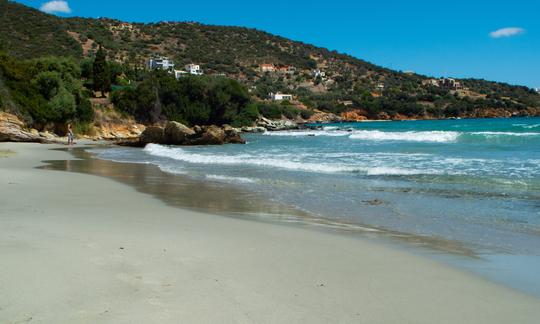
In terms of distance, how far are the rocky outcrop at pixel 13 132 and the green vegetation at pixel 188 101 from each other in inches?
709

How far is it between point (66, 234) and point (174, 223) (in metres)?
1.70

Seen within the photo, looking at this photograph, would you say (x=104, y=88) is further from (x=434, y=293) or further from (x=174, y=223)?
(x=434, y=293)

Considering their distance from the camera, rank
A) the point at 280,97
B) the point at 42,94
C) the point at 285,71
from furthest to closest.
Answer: the point at 285,71
the point at 280,97
the point at 42,94

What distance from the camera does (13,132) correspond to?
1152 inches

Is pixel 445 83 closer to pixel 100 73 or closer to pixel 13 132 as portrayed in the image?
A: pixel 100 73

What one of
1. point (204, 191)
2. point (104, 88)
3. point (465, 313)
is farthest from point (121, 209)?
point (104, 88)

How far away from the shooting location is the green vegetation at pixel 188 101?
51.1 m

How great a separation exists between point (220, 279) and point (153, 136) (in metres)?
31.4

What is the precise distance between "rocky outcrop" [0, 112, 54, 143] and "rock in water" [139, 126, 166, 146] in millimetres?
6069

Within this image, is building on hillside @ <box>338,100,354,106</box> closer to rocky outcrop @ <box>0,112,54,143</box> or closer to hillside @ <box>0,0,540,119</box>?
hillside @ <box>0,0,540,119</box>

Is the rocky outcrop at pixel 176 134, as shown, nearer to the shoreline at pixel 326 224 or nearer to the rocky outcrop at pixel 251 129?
the shoreline at pixel 326 224

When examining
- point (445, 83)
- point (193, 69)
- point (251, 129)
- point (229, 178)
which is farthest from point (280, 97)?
point (229, 178)

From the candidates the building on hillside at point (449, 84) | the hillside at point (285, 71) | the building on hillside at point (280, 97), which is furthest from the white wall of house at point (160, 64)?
the building on hillside at point (449, 84)

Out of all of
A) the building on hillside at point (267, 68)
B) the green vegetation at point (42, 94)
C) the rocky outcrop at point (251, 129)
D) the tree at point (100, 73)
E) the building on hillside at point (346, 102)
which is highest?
the building on hillside at point (267, 68)
